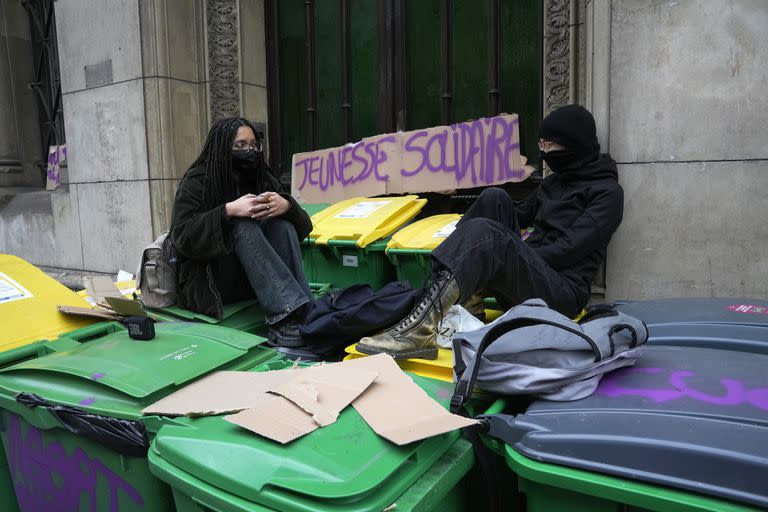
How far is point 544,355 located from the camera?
1.57 metres

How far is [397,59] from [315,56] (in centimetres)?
100

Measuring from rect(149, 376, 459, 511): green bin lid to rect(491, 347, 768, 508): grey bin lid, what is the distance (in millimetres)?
291

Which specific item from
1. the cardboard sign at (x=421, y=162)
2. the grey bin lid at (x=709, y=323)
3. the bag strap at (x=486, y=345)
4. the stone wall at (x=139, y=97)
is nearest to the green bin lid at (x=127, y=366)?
the bag strap at (x=486, y=345)

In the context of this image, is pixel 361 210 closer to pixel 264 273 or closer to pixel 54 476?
pixel 264 273

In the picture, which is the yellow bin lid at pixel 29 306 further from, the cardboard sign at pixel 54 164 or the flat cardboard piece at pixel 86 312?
the cardboard sign at pixel 54 164

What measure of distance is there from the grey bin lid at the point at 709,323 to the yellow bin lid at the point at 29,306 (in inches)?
92.8

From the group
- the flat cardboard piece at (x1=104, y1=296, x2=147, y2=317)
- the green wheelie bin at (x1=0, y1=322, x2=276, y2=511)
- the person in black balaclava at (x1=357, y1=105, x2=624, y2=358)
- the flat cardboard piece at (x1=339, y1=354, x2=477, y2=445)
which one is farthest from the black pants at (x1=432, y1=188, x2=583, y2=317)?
the flat cardboard piece at (x1=104, y1=296, x2=147, y2=317)

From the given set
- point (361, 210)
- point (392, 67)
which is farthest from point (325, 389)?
point (392, 67)

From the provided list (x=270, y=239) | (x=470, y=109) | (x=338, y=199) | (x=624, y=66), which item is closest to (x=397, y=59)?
(x=470, y=109)

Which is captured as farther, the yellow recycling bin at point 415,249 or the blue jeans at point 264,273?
the yellow recycling bin at point 415,249

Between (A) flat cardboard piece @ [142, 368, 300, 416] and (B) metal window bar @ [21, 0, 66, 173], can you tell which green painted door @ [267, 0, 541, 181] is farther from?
(B) metal window bar @ [21, 0, 66, 173]

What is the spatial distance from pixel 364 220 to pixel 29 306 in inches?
80.8

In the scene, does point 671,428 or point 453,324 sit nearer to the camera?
point 671,428

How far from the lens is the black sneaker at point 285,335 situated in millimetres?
2877
